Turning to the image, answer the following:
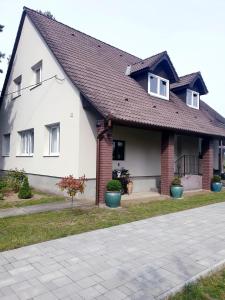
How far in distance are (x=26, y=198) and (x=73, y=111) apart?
403cm

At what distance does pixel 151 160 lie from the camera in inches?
562

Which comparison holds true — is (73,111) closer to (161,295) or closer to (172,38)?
(172,38)

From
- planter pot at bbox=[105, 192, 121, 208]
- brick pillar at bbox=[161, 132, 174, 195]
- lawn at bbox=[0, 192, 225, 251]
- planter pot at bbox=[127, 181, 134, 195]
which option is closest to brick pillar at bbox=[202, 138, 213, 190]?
brick pillar at bbox=[161, 132, 174, 195]

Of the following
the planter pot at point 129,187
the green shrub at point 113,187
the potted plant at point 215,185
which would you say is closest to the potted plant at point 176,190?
the planter pot at point 129,187

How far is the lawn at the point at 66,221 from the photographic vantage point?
5.95 m

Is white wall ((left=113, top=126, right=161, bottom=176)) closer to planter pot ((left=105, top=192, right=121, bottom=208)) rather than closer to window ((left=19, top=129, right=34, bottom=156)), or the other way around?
planter pot ((left=105, top=192, right=121, bottom=208))

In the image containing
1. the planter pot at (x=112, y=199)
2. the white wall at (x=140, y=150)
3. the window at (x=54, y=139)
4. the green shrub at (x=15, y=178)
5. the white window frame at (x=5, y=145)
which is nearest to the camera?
the planter pot at (x=112, y=199)

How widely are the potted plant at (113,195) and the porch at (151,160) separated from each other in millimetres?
320

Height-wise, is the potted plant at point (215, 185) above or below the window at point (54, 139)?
below

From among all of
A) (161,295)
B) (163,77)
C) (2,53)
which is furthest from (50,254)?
(2,53)

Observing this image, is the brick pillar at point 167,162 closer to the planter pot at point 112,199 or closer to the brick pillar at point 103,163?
the brick pillar at point 103,163

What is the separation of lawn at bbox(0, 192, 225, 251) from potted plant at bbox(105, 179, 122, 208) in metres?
0.36

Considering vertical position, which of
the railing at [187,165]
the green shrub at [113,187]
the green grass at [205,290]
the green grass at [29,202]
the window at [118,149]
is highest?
the window at [118,149]

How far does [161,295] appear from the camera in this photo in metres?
3.59
